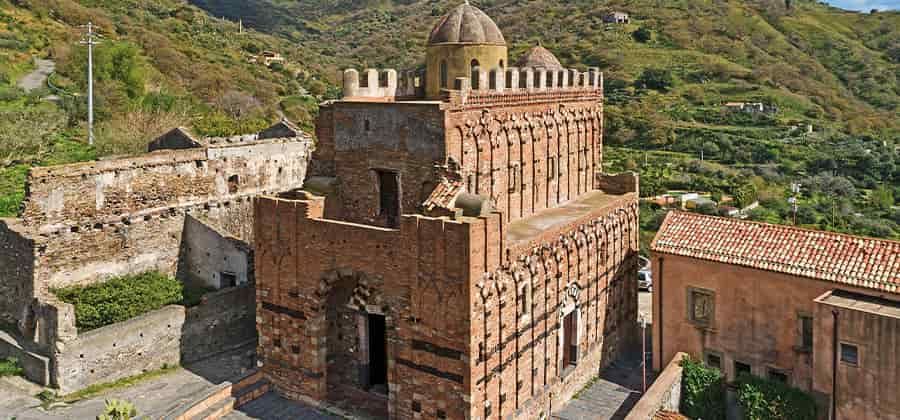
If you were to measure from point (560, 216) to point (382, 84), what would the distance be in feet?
20.5

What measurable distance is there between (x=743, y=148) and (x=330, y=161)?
5051cm

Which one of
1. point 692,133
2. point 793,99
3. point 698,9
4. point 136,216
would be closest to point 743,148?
point 692,133

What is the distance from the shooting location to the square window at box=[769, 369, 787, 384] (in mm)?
17609

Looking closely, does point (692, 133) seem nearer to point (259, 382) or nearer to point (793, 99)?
point (793, 99)

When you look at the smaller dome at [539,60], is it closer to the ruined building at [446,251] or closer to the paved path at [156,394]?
the ruined building at [446,251]

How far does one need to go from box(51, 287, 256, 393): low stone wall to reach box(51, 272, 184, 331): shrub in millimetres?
1119

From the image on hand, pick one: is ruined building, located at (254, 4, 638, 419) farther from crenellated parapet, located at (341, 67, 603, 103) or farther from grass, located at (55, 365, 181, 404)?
grass, located at (55, 365, 181, 404)

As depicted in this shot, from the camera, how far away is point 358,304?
16.3 metres

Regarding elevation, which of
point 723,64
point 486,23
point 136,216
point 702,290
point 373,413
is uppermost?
point 723,64

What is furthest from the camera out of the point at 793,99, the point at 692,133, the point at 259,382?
the point at 793,99

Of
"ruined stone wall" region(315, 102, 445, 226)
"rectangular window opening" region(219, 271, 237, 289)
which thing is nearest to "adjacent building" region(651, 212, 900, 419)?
"ruined stone wall" region(315, 102, 445, 226)

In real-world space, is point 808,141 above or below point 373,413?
above

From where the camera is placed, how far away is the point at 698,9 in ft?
322

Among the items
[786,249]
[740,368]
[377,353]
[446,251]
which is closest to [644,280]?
[740,368]
